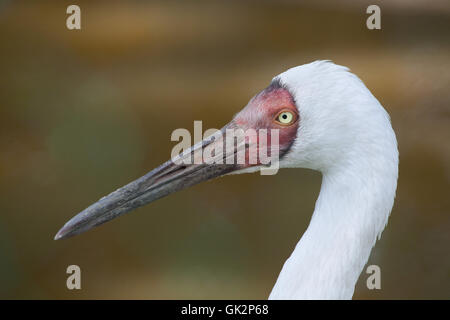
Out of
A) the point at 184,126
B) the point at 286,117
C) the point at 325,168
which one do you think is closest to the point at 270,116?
the point at 286,117

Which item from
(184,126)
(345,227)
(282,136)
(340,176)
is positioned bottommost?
(345,227)

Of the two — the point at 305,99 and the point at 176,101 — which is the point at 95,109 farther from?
the point at 305,99

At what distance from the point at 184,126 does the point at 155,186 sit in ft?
2.11

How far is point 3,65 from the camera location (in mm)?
1949

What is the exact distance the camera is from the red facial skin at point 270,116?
1277 millimetres

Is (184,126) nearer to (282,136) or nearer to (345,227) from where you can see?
(282,136)

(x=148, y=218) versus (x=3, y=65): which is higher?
(x=3, y=65)

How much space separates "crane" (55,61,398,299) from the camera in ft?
3.95

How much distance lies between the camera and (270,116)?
1.29 m

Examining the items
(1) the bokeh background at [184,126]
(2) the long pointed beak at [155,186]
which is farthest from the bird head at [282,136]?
(1) the bokeh background at [184,126]

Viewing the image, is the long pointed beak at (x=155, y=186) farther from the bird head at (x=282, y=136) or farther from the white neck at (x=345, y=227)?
the white neck at (x=345, y=227)

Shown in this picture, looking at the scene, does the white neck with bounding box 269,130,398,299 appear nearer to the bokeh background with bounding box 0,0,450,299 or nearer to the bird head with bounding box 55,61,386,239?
the bird head with bounding box 55,61,386,239

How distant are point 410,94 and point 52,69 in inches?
48.1

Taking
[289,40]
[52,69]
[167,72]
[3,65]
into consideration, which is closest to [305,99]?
[289,40]
